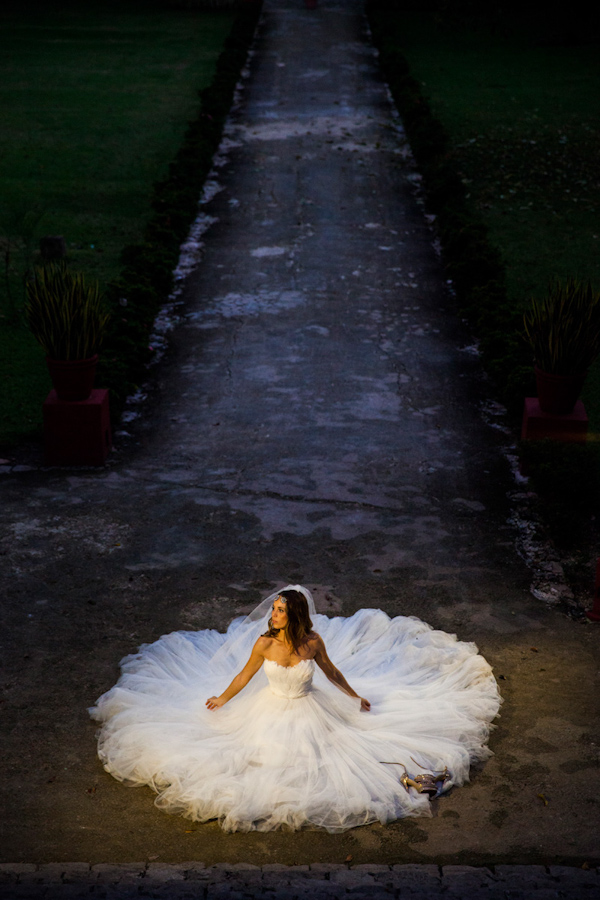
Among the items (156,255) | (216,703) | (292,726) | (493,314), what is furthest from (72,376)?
(493,314)

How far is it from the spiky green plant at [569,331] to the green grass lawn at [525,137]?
1336 mm

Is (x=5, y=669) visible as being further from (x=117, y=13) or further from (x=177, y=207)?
(x=117, y=13)

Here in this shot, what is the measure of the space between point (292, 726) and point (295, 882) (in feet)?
3.11

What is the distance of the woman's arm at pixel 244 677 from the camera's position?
5742 mm

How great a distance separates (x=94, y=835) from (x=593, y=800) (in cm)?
267

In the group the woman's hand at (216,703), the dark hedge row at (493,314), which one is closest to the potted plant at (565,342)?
the dark hedge row at (493,314)

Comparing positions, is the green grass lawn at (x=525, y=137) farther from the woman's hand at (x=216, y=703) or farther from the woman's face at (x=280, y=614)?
the woman's hand at (x=216, y=703)

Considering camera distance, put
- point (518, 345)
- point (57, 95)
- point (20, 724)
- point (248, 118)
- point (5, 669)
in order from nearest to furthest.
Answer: point (20, 724) → point (5, 669) → point (518, 345) → point (248, 118) → point (57, 95)

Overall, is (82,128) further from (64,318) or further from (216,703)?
(216,703)

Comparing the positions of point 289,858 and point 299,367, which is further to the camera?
point 299,367

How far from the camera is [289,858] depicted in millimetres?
5020

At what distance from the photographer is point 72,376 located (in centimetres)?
942

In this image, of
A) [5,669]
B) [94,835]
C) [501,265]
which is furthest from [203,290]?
[94,835]

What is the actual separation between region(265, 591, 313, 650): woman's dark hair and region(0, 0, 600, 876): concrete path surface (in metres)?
1.06
